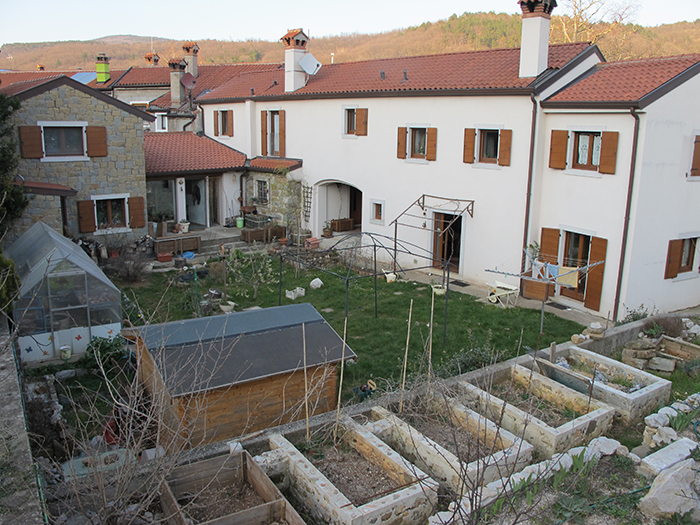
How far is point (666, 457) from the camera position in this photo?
703 centimetres

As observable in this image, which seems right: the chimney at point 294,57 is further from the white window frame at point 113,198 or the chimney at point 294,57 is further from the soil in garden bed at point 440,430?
the soil in garden bed at point 440,430

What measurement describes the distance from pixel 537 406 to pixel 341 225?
49.4ft

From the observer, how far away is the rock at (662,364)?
34.6 ft

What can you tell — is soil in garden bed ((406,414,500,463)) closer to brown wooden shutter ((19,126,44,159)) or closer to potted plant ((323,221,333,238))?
potted plant ((323,221,333,238))

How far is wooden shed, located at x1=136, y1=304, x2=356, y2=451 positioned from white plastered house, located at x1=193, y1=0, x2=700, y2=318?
8206 mm

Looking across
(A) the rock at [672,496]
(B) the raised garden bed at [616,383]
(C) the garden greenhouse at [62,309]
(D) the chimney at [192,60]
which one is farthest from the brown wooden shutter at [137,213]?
(A) the rock at [672,496]

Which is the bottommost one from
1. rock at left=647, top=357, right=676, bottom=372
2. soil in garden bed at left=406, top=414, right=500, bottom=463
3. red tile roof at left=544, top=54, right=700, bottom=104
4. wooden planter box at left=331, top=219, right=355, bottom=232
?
soil in garden bed at left=406, top=414, right=500, bottom=463

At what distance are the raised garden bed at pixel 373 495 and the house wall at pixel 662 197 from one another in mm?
9152

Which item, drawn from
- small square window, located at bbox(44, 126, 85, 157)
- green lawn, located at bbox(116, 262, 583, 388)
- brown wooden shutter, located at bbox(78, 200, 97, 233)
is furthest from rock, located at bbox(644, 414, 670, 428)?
small square window, located at bbox(44, 126, 85, 157)

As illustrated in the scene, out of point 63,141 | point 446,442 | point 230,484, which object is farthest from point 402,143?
point 230,484

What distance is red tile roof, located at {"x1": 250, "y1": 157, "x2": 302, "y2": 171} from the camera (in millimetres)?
22078

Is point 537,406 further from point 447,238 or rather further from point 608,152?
point 447,238

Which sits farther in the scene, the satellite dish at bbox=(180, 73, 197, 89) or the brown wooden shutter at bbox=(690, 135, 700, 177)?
the satellite dish at bbox=(180, 73, 197, 89)

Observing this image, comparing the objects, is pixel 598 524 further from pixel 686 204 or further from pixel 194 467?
pixel 686 204
